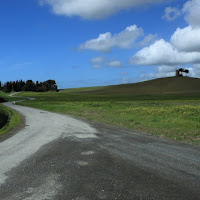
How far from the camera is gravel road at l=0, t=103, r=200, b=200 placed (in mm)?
5883

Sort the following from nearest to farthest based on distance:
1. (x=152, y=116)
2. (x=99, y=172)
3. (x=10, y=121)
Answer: (x=99, y=172)
(x=10, y=121)
(x=152, y=116)

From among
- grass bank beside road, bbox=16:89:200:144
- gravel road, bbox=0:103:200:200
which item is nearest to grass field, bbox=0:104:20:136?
grass bank beside road, bbox=16:89:200:144

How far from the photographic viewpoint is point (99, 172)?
7371 millimetres

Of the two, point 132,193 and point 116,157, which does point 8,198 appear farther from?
point 116,157

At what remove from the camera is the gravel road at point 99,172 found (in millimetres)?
5883

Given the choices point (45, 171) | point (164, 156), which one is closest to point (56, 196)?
point (45, 171)

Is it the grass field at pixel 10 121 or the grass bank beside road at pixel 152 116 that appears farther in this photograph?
the grass field at pixel 10 121

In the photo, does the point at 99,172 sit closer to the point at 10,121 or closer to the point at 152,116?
the point at 152,116

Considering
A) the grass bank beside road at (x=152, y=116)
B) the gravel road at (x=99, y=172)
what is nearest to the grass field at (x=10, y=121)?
the grass bank beside road at (x=152, y=116)

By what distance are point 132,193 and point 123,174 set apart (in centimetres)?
134

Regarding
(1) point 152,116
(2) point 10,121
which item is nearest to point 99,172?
(1) point 152,116

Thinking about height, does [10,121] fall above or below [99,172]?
below

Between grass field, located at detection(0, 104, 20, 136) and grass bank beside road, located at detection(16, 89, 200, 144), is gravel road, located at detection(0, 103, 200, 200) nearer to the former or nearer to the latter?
grass bank beside road, located at detection(16, 89, 200, 144)

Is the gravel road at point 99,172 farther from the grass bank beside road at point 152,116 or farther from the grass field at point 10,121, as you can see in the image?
the grass field at point 10,121
